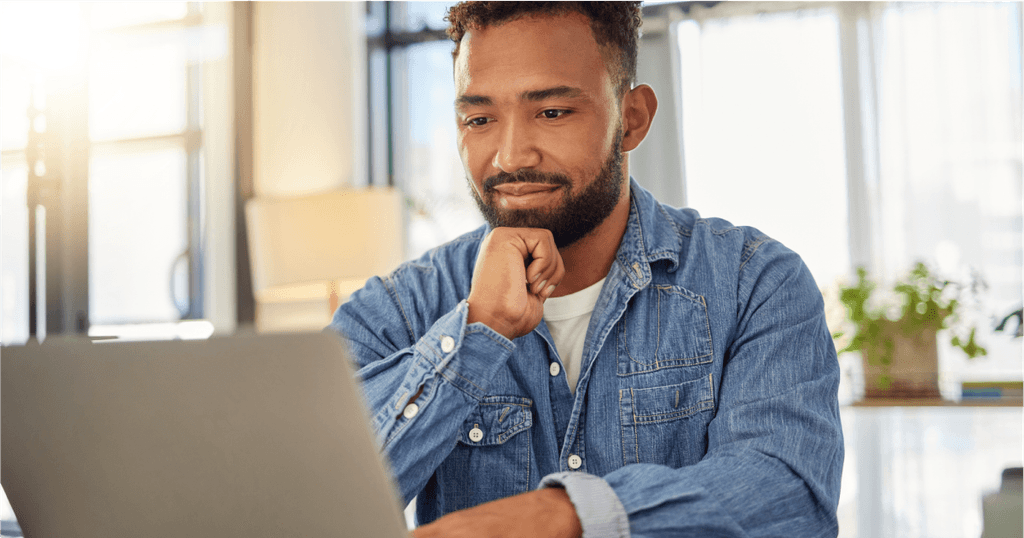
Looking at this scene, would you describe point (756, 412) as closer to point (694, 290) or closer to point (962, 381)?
point (694, 290)

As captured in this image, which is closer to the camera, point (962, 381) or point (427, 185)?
point (962, 381)

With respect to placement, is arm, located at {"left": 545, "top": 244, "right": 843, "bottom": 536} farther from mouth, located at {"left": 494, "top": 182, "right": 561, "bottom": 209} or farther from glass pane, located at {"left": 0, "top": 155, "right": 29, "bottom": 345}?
→ glass pane, located at {"left": 0, "top": 155, "right": 29, "bottom": 345}

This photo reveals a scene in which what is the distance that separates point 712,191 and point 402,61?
181 cm

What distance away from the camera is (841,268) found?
12.1ft

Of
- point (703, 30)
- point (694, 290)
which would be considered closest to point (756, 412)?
point (694, 290)

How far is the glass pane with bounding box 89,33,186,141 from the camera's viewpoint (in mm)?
3391

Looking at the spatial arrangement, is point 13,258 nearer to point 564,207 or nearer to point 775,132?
point 564,207

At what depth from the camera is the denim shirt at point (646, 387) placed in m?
0.87

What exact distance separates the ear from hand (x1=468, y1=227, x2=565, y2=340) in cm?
28

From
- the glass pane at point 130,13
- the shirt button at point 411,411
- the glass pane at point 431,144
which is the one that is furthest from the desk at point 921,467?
the glass pane at point 130,13

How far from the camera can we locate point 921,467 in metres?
3.50

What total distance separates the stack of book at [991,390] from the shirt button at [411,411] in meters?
1.85

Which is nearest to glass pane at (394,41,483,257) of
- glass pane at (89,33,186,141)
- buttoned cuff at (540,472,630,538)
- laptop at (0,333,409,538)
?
glass pane at (89,33,186,141)

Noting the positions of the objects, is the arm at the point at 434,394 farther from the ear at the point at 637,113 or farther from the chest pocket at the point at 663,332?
the ear at the point at 637,113
